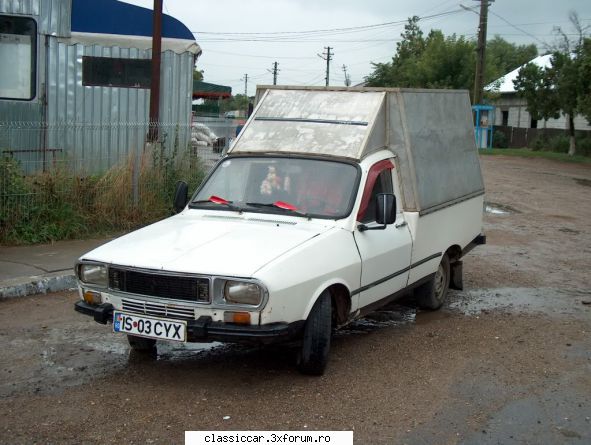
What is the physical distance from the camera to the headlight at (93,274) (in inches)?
213

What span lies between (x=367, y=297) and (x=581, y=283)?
167 inches

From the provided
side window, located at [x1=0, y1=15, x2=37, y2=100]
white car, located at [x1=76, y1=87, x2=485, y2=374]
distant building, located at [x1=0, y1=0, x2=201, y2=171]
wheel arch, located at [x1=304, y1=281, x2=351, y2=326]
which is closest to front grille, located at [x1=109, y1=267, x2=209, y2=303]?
white car, located at [x1=76, y1=87, x2=485, y2=374]

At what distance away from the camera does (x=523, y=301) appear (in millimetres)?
8250

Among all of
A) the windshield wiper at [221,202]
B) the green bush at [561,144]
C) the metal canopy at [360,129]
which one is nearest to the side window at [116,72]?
the metal canopy at [360,129]

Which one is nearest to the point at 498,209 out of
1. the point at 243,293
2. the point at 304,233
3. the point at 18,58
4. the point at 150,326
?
the point at 18,58

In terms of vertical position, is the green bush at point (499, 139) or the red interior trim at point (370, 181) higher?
the green bush at point (499, 139)

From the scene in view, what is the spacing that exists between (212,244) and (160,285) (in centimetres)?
51

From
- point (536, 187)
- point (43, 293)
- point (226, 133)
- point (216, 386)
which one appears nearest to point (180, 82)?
point (226, 133)

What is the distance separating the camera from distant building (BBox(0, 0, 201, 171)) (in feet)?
39.7

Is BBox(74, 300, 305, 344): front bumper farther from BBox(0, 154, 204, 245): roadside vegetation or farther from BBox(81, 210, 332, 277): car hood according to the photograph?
BBox(0, 154, 204, 245): roadside vegetation

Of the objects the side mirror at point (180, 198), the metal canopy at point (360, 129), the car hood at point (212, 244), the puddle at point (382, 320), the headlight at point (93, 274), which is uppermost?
the metal canopy at point (360, 129)

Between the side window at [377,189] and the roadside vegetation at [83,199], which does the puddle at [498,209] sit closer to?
the roadside vegetation at [83,199]

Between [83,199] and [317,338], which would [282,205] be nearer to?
[317,338]

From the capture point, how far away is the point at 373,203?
21.2 feet
